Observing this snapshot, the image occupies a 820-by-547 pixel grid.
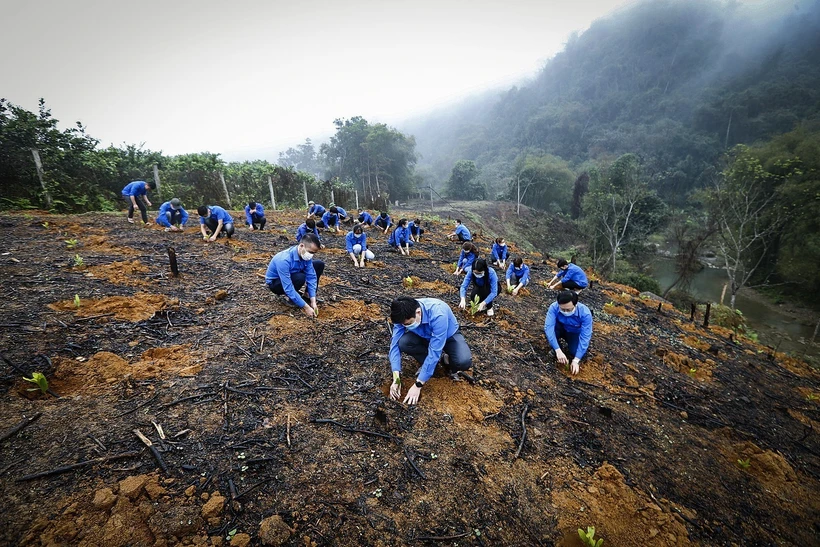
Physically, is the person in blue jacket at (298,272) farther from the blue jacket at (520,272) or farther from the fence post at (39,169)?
the fence post at (39,169)

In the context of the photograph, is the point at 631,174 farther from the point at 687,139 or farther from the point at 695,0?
the point at 695,0

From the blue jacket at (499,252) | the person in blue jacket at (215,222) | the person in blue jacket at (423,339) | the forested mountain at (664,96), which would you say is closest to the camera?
the person in blue jacket at (423,339)

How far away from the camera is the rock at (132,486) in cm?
197

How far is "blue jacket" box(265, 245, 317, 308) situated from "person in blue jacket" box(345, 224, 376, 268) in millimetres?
3262

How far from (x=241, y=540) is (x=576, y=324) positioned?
436 centimetres

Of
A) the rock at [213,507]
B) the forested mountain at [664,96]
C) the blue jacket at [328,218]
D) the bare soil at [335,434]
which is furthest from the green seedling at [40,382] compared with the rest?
the forested mountain at [664,96]

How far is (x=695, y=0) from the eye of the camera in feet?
285

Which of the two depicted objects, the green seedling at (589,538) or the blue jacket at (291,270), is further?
the blue jacket at (291,270)

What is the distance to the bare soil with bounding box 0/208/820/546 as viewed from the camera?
2.04m

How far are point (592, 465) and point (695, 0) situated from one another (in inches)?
5488

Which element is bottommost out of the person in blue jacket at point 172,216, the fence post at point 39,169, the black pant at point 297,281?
the black pant at point 297,281

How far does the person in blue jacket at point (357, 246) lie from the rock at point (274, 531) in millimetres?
6246

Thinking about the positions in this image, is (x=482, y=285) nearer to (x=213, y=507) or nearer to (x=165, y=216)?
(x=213, y=507)

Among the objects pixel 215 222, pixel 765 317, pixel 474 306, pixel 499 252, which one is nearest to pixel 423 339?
pixel 474 306
